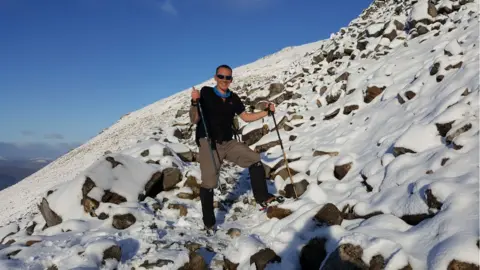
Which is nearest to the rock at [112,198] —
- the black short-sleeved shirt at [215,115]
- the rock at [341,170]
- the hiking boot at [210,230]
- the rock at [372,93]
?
the hiking boot at [210,230]

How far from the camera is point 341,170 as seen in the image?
7.33 metres

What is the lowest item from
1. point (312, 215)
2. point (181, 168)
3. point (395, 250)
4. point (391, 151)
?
point (395, 250)

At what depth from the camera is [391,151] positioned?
21.8ft

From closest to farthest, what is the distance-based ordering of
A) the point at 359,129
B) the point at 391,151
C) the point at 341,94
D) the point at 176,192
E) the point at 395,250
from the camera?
the point at 395,250 < the point at 391,151 < the point at 176,192 < the point at 359,129 < the point at 341,94

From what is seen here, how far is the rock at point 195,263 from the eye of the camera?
4.82 metres

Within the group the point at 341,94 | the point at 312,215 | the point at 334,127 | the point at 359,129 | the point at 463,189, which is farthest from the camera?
the point at 341,94

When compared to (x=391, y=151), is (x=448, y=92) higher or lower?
higher

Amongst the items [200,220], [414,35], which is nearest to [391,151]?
[200,220]

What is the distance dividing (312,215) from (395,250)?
1649 millimetres

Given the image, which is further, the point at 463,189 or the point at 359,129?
the point at 359,129

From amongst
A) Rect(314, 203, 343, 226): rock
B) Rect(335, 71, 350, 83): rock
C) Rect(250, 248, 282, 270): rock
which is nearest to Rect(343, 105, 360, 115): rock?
Rect(335, 71, 350, 83): rock

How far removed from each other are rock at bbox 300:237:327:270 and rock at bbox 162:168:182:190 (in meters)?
4.75

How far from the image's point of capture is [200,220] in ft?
22.8

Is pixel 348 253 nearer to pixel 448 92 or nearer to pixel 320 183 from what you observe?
pixel 320 183
